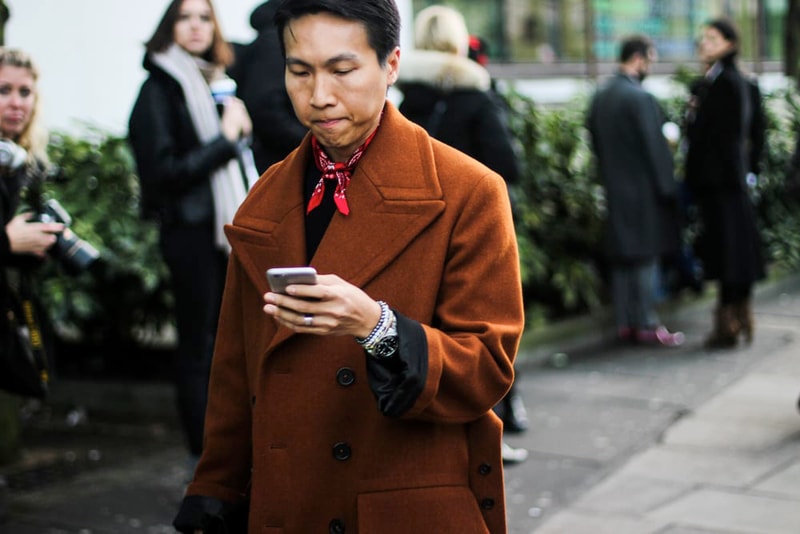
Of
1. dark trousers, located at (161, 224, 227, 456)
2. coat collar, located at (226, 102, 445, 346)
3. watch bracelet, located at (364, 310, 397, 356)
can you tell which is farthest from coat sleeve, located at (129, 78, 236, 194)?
watch bracelet, located at (364, 310, 397, 356)

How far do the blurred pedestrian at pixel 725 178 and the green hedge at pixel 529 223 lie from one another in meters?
0.94

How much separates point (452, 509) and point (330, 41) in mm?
904

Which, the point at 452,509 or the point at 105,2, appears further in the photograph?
the point at 105,2

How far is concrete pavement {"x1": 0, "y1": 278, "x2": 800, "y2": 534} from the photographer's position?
517 cm

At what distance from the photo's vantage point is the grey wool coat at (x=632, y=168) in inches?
336

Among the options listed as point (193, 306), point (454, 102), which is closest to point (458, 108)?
point (454, 102)

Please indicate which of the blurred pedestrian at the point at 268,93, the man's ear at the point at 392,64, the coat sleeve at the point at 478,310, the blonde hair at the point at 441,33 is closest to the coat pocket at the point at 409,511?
the coat sleeve at the point at 478,310

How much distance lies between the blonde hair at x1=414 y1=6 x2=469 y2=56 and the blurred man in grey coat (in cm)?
286

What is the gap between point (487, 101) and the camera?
19.0ft

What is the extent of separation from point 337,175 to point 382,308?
0.38m

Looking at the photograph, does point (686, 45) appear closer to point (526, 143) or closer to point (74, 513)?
point (526, 143)

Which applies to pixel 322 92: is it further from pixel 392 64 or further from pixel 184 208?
pixel 184 208

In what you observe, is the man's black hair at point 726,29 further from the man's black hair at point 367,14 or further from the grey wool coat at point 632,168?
the man's black hair at point 367,14

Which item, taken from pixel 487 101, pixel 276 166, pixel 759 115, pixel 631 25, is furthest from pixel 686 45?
pixel 276 166
